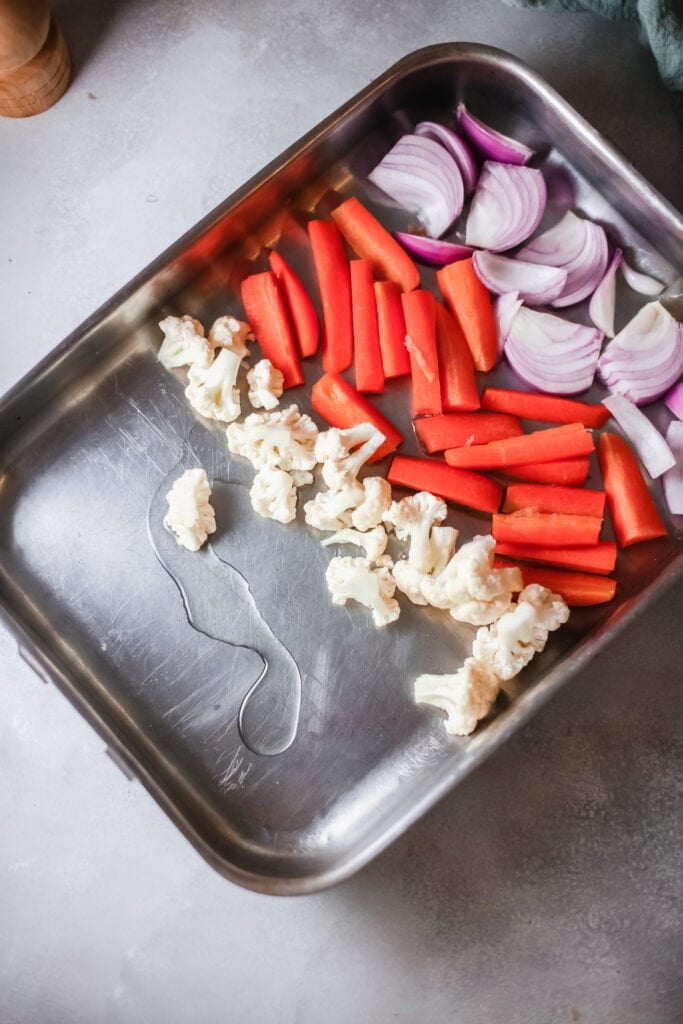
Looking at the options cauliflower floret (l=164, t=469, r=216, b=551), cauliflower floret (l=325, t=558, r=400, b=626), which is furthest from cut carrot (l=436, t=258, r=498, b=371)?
cauliflower floret (l=164, t=469, r=216, b=551)

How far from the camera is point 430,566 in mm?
1589

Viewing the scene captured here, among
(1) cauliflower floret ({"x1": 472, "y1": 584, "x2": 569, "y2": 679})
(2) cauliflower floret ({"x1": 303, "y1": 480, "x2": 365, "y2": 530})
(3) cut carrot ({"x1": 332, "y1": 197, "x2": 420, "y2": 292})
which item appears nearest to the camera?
(1) cauliflower floret ({"x1": 472, "y1": 584, "x2": 569, "y2": 679})

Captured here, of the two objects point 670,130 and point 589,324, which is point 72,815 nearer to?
point 589,324

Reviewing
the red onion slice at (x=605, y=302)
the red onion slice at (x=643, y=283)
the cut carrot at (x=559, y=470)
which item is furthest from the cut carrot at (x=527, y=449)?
the red onion slice at (x=643, y=283)

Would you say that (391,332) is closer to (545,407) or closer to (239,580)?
(545,407)

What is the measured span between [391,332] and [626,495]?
521 millimetres

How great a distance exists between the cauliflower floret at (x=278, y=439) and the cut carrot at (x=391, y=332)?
0.19 meters

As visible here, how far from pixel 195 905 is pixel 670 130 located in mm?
1732

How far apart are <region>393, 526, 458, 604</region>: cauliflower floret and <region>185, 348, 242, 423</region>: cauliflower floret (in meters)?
0.42

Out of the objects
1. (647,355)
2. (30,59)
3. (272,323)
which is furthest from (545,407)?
(30,59)

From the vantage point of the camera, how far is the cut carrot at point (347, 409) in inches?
64.7

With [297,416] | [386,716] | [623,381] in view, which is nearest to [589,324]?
[623,381]

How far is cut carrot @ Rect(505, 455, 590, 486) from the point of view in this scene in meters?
1.62

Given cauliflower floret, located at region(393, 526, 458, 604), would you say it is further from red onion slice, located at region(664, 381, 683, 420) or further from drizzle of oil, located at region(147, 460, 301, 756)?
red onion slice, located at region(664, 381, 683, 420)
